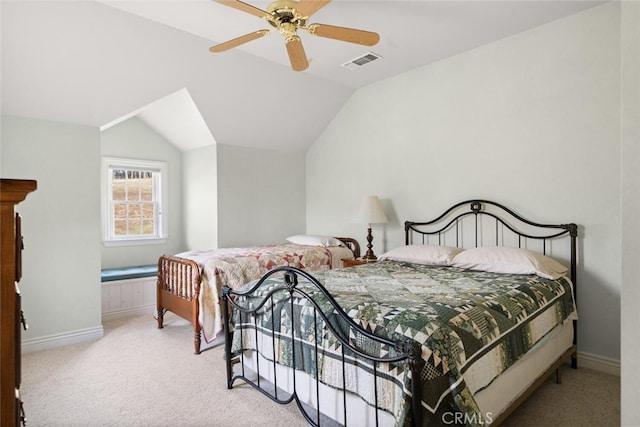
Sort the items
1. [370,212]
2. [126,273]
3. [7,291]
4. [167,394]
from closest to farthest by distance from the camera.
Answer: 1. [7,291]
2. [167,394]
3. [370,212]
4. [126,273]

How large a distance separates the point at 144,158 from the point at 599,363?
5.41 metres

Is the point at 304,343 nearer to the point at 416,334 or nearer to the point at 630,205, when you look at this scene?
the point at 416,334

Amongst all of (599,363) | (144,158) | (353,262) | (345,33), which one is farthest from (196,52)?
(599,363)

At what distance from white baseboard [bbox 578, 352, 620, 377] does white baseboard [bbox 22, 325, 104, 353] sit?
4.29 meters

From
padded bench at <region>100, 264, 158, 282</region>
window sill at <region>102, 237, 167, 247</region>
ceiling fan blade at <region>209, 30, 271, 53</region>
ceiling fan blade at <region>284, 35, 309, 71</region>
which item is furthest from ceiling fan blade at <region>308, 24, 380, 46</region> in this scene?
window sill at <region>102, 237, 167, 247</region>

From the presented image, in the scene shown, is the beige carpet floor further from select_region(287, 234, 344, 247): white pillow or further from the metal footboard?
select_region(287, 234, 344, 247): white pillow

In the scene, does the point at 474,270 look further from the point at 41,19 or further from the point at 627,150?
the point at 41,19

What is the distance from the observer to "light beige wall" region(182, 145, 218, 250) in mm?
4664

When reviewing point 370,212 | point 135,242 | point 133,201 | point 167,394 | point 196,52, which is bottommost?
point 167,394

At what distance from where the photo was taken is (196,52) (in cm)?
343

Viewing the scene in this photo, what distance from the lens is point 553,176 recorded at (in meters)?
3.03

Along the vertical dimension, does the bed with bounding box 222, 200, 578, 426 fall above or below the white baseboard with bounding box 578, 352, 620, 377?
above

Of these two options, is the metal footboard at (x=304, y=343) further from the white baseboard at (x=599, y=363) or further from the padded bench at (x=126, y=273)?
the padded bench at (x=126, y=273)

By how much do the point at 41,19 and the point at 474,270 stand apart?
3761mm
